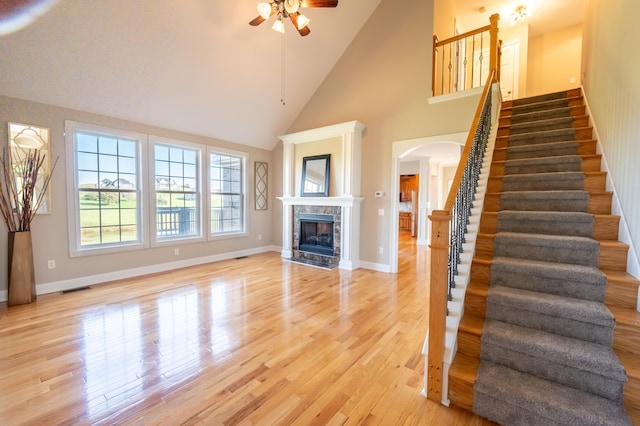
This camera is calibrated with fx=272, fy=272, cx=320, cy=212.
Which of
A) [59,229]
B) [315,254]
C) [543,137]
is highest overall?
[543,137]

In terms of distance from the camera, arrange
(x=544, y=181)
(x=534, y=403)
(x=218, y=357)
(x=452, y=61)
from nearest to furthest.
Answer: (x=534, y=403), (x=218, y=357), (x=544, y=181), (x=452, y=61)

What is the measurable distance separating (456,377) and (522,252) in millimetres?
1253

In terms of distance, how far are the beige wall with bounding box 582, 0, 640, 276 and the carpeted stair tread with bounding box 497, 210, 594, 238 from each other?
252 mm

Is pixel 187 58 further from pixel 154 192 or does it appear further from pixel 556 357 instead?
pixel 556 357

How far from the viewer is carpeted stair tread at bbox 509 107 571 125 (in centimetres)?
361

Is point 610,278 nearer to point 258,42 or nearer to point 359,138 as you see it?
point 359,138

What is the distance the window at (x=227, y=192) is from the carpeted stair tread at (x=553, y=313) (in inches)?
207

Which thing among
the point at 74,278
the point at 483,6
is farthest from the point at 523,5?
the point at 74,278

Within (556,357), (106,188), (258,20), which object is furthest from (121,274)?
(556,357)

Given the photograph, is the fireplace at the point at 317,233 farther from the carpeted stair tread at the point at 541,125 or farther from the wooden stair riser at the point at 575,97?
the wooden stair riser at the point at 575,97

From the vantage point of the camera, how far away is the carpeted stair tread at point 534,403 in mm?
1381

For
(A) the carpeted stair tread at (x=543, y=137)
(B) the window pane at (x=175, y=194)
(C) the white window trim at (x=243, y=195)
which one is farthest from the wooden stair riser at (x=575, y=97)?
(B) the window pane at (x=175, y=194)

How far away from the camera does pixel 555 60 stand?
19.5ft

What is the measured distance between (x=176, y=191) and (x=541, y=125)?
594cm
